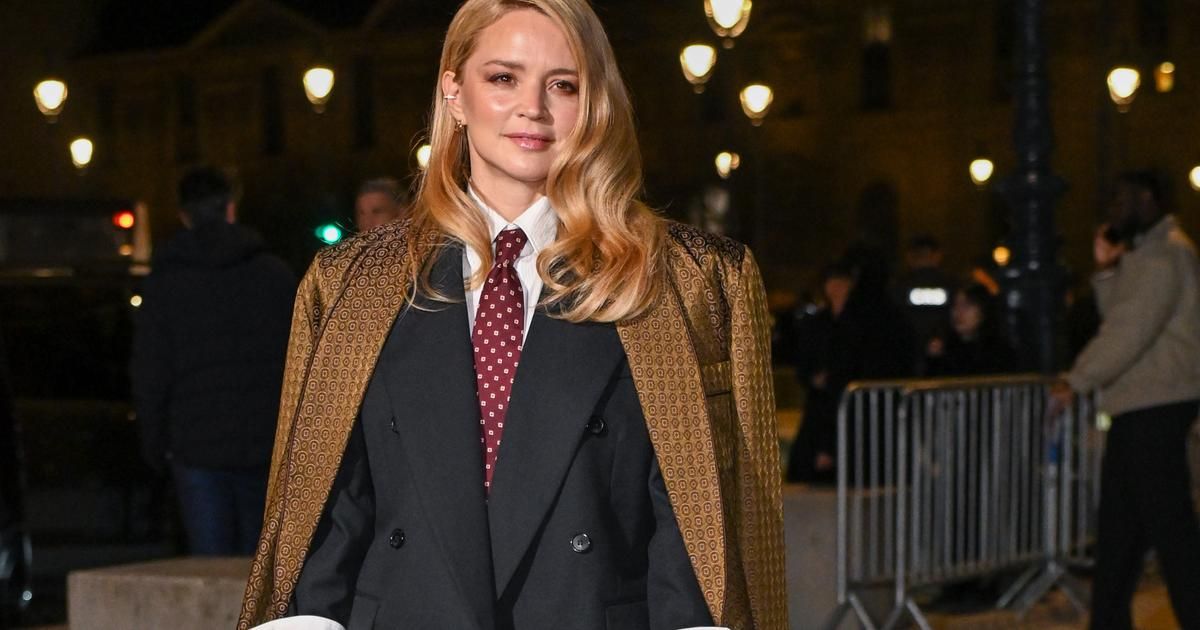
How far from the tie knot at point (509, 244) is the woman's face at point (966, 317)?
25.9 feet

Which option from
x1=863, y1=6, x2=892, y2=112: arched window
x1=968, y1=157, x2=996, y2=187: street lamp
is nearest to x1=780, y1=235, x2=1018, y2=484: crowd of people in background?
x1=968, y1=157, x2=996, y2=187: street lamp

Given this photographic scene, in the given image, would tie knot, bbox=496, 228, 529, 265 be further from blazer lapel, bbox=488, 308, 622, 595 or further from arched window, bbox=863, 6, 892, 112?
arched window, bbox=863, 6, 892, 112

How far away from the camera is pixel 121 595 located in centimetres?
566

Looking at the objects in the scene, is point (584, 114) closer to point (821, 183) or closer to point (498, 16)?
point (498, 16)

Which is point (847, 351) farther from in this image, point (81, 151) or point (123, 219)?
point (81, 151)

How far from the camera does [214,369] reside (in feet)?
24.1

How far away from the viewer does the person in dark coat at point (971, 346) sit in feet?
34.7

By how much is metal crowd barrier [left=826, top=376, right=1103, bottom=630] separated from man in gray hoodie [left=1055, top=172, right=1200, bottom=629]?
0.79 m

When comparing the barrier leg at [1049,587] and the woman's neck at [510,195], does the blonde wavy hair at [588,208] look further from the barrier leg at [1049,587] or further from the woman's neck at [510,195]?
the barrier leg at [1049,587]

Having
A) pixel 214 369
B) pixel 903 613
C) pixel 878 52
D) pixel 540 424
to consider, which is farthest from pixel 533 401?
pixel 878 52

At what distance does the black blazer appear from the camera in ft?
9.41

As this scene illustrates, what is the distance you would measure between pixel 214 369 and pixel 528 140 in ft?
15.0

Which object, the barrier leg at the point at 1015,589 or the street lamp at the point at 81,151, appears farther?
the street lamp at the point at 81,151

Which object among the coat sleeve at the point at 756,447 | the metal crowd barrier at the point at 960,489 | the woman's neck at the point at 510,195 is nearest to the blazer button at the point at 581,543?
the coat sleeve at the point at 756,447
